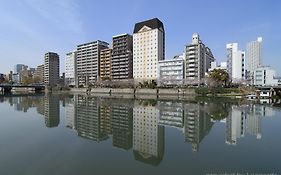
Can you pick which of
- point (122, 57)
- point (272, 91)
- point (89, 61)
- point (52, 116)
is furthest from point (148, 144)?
point (89, 61)

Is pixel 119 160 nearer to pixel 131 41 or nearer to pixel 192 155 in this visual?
pixel 192 155

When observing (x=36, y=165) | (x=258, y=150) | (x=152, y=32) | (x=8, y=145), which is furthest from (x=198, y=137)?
(x=152, y=32)

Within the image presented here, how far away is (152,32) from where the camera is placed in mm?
62562

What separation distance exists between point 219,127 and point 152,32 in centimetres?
5327

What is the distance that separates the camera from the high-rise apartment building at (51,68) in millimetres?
94938

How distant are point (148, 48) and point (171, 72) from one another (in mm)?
11227

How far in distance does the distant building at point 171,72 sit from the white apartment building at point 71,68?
39.1m

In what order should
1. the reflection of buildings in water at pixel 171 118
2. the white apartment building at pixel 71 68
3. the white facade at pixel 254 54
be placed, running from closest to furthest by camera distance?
the reflection of buildings in water at pixel 171 118 < the white apartment building at pixel 71 68 < the white facade at pixel 254 54

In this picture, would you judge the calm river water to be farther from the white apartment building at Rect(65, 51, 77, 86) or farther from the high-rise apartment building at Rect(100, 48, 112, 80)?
the white apartment building at Rect(65, 51, 77, 86)

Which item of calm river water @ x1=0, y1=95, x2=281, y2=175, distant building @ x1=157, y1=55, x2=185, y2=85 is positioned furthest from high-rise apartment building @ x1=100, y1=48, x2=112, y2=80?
calm river water @ x1=0, y1=95, x2=281, y2=175

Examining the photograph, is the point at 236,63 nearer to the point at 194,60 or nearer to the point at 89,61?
the point at 194,60

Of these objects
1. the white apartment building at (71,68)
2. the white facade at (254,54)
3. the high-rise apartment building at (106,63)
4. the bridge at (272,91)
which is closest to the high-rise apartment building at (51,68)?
the white apartment building at (71,68)

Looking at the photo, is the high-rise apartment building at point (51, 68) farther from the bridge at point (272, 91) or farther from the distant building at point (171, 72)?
the bridge at point (272, 91)

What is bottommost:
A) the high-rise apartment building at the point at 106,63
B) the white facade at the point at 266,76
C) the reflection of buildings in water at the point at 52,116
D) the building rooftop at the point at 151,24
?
the reflection of buildings in water at the point at 52,116
